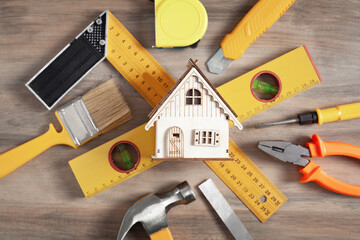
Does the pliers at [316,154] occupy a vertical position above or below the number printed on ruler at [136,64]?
below

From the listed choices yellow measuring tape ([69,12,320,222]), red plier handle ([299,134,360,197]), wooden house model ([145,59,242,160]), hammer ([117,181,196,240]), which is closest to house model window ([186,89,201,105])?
wooden house model ([145,59,242,160])

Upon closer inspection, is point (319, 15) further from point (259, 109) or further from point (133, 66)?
point (133, 66)

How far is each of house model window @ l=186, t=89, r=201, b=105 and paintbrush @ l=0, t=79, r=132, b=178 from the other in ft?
0.94

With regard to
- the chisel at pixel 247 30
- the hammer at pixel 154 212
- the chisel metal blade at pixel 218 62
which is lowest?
the hammer at pixel 154 212

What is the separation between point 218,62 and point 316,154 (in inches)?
18.7

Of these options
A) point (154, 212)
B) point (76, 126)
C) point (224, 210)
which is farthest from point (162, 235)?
point (76, 126)

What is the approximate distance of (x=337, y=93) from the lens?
1245 mm

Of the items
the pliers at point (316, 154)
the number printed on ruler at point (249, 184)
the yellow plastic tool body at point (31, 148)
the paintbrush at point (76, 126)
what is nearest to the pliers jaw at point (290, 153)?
the pliers at point (316, 154)

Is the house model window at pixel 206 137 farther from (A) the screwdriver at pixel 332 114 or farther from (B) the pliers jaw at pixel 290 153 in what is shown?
(A) the screwdriver at pixel 332 114

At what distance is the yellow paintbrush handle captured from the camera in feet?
3.94

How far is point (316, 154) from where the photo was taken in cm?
116

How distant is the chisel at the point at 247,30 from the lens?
3.89 ft

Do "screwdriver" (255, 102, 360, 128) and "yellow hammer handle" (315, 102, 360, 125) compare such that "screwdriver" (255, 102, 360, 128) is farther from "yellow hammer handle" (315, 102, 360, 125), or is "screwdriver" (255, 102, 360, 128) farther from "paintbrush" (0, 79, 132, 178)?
"paintbrush" (0, 79, 132, 178)

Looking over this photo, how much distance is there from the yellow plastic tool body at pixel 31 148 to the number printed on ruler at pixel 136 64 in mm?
300
